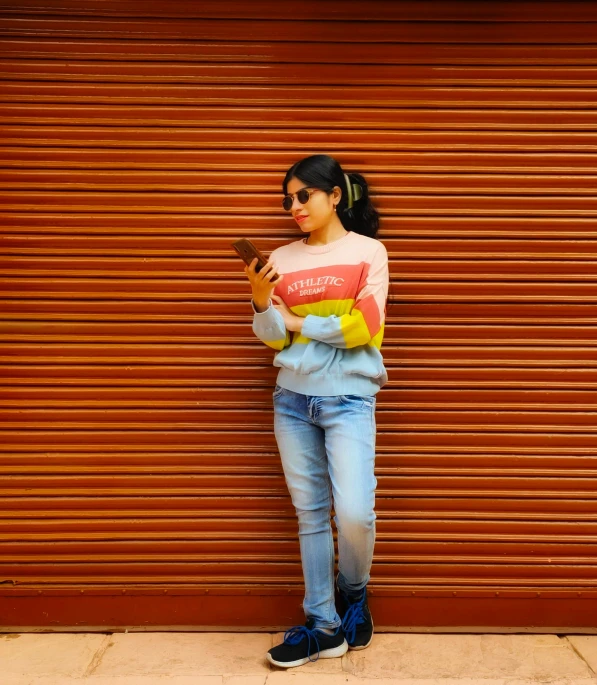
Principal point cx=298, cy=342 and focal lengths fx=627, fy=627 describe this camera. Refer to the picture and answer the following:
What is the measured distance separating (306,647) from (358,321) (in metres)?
1.71

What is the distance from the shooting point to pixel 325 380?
10.4 ft

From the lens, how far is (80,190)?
3.61 metres

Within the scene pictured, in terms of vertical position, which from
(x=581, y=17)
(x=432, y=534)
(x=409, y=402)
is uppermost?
(x=581, y=17)

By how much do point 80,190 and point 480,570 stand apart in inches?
126

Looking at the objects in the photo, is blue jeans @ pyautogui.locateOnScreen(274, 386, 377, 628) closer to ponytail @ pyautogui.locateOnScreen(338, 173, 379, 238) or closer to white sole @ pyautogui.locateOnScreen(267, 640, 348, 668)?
white sole @ pyautogui.locateOnScreen(267, 640, 348, 668)

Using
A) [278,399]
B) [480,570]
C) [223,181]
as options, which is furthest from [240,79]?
[480,570]

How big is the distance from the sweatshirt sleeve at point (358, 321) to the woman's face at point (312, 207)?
14.3 inches

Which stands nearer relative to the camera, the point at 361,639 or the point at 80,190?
the point at 361,639

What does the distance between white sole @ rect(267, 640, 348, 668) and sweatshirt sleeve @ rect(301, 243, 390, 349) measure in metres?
1.60

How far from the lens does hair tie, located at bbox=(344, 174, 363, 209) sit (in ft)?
10.9

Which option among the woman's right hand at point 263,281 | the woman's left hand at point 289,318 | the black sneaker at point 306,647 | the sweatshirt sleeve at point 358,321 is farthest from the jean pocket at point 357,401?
the black sneaker at point 306,647

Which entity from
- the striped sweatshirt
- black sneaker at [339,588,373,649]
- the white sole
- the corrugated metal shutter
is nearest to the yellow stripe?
the striped sweatshirt

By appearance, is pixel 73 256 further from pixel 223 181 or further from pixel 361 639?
pixel 361 639

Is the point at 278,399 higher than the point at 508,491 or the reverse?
higher
